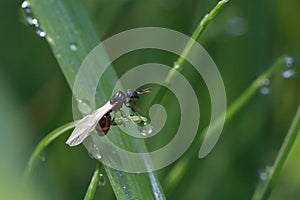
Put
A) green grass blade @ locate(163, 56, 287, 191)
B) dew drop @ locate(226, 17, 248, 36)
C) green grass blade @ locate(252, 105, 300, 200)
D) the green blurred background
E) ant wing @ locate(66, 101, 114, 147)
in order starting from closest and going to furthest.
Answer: ant wing @ locate(66, 101, 114, 147)
green grass blade @ locate(252, 105, 300, 200)
green grass blade @ locate(163, 56, 287, 191)
the green blurred background
dew drop @ locate(226, 17, 248, 36)

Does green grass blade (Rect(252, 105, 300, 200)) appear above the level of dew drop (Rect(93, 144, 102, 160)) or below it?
below

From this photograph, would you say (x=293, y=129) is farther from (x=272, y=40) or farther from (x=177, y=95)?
(x=272, y=40)

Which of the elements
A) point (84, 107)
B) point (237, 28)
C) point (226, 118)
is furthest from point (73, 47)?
point (237, 28)

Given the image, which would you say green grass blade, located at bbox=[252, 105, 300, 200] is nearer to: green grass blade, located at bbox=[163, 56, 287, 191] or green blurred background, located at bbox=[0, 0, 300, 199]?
green grass blade, located at bbox=[163, 56, 287, 191]

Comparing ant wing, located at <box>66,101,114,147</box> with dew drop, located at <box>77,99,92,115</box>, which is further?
dew drop, located at <box>77,99,92,115</box>

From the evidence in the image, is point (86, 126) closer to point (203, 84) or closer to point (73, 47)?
point (73, 47)

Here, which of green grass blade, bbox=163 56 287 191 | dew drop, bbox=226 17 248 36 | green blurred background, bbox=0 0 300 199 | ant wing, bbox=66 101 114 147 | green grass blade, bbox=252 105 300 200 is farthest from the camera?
dew drop, bbox=226 17 248 36

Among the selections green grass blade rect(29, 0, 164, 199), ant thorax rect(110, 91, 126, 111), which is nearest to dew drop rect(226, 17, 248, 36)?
green grass blade rect(29, 0, 164, 199)
